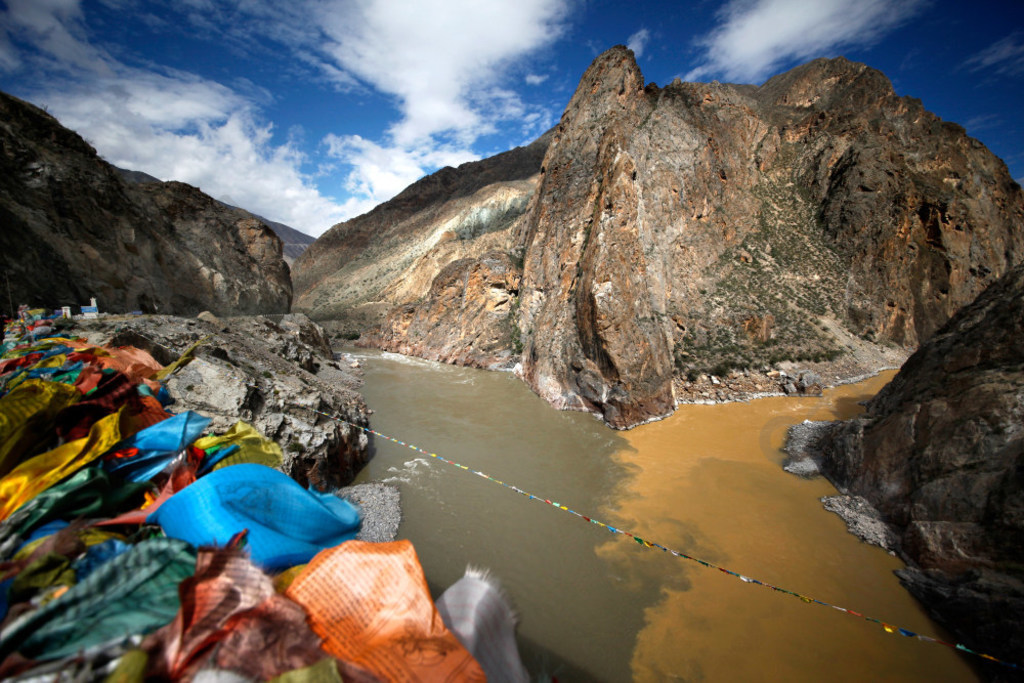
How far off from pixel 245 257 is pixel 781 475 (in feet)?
78.1

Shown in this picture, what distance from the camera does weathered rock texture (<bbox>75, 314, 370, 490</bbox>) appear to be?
227 inches

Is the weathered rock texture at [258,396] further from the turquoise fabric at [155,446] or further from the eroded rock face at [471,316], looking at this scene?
the eroded rock face at [471,316]

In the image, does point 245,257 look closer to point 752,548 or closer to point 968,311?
point 752,548

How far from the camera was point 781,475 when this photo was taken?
26.6 ft

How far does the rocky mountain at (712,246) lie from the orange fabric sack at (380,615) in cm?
953

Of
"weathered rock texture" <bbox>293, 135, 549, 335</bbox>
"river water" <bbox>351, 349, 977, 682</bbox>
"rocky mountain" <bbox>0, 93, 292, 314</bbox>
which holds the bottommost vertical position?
"river water" <bbox>351, 349, 977, 682</bbox>

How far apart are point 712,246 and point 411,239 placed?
122 feet

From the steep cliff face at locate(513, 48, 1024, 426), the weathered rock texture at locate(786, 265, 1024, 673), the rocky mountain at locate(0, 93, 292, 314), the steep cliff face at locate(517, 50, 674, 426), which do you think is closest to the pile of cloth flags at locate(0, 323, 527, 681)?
the weathered rock texture at locate(786, 265, 1024, 673)

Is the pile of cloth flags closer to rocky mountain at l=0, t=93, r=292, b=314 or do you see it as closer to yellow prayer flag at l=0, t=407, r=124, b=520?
yellow prayer flag at l=0, t=407, r=124, b=520

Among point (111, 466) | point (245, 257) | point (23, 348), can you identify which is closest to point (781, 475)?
point (111, 466)

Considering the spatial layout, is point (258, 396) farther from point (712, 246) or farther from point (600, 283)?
point (712, 246)

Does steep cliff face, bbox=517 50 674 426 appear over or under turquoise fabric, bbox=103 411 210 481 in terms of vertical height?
over

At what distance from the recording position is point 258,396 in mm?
6312

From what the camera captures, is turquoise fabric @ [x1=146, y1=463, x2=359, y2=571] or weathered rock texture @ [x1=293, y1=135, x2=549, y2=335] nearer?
turquoise fabric @ [x1=146, y1=463, x2=359, y2=571]
